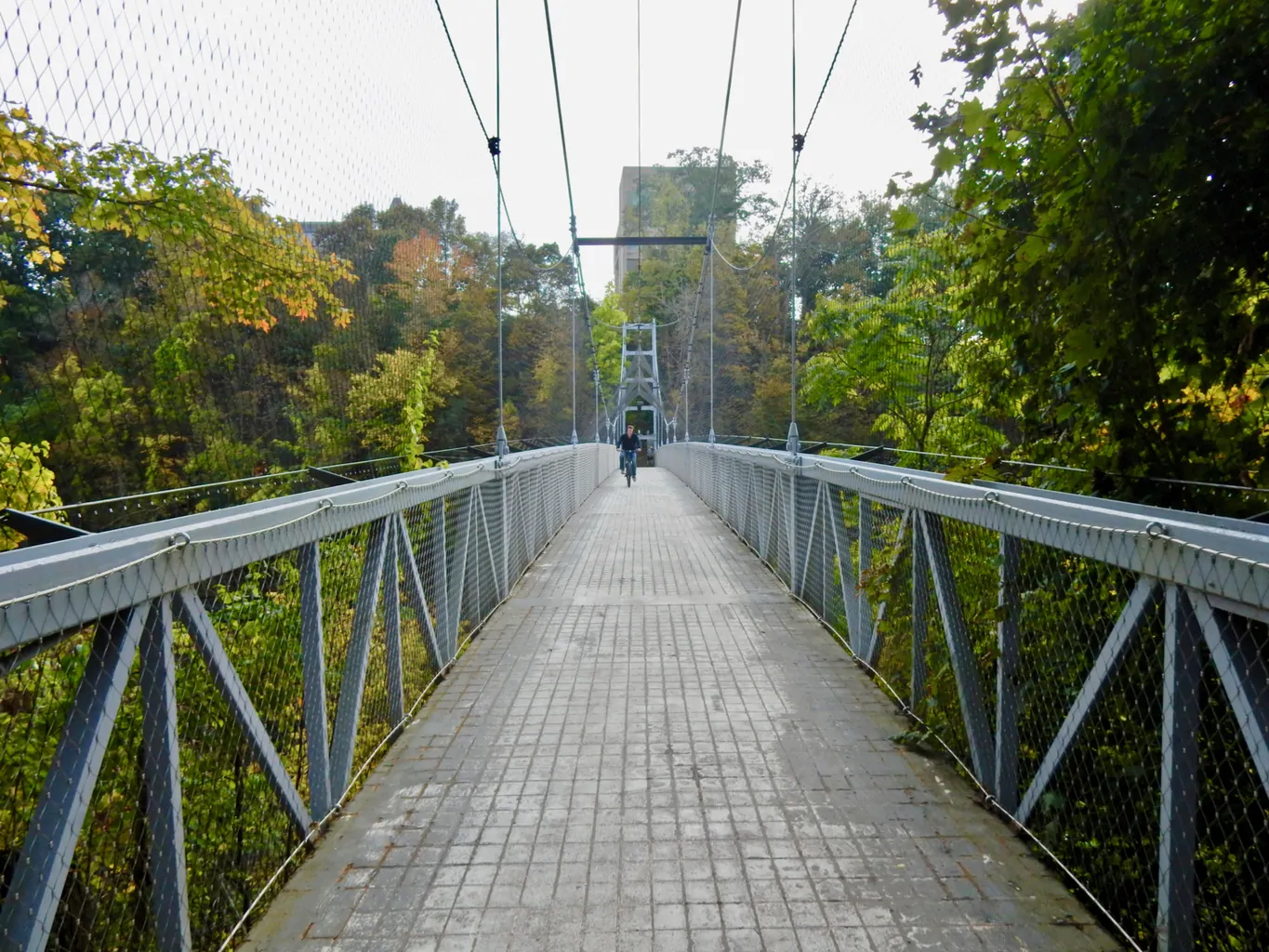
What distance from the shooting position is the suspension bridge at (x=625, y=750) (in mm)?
1796

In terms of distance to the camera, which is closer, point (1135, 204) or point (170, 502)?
point (1135, 204)

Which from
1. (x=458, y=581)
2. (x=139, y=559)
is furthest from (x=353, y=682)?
(x=458, y=581)

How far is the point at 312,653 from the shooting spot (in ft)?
8.89

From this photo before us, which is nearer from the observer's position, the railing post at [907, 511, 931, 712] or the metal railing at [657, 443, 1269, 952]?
the metal railing at [657, 443, 1269, 952]

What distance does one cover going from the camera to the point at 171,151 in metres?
3.37

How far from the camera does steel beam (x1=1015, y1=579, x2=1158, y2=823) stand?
1.94m

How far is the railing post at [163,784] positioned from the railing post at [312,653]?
0.80 metres

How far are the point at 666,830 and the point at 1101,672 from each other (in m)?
1.27

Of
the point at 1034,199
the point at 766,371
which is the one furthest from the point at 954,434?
the point at 766,371

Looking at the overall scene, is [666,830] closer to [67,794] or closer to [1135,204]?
[67,794]

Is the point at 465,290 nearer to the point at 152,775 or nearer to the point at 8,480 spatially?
the point at 8,480

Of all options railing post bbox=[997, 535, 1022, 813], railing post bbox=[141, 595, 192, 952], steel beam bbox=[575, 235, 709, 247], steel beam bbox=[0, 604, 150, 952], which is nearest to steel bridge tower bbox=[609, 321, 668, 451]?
steel beam bbox=[575, 235, 709, 247]

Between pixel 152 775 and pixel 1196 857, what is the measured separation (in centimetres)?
210

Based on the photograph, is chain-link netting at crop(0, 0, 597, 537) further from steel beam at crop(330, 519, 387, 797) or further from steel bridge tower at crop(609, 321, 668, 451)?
steel bridge tower at crop(609, 321, 668, 451)
